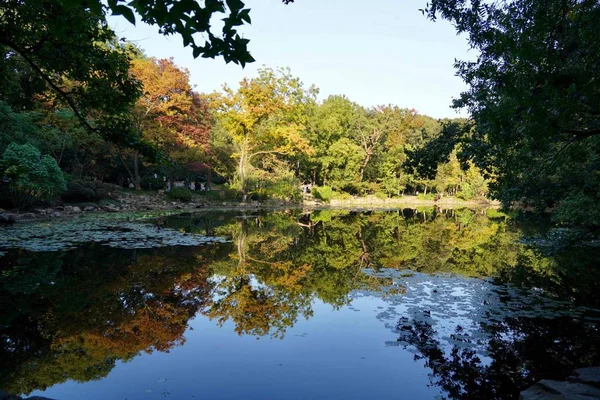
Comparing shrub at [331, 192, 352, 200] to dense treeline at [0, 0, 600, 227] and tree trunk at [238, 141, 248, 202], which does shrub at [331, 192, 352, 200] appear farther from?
tree trunk at [238, 141, 248, 202]

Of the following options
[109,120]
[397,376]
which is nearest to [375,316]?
[397,376]

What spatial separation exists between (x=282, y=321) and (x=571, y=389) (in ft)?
13.2

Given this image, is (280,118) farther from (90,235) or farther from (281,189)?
(90,235)

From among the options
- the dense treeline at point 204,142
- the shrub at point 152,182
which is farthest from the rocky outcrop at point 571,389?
the shrub at point 152,182

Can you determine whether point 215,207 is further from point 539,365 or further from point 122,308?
point 539,365

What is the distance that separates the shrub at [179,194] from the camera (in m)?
28.5

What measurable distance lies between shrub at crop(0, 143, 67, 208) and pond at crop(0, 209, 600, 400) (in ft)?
15.1

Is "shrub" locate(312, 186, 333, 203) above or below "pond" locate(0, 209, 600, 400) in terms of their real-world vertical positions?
above

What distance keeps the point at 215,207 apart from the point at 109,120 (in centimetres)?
2353

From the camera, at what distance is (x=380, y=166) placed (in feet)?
151

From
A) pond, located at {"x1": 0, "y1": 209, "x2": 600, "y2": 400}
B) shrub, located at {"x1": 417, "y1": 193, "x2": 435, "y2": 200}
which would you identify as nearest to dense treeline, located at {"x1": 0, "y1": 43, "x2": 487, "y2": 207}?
shrub, located at {"x1": 417, "y1": 193, "x2": 435, "y2": 200}

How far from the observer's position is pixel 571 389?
3750 mm

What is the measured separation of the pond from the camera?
4.51 meters

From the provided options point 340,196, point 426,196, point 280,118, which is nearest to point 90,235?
point 280,118
